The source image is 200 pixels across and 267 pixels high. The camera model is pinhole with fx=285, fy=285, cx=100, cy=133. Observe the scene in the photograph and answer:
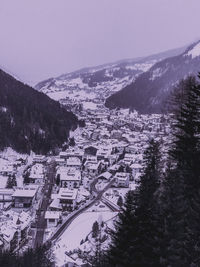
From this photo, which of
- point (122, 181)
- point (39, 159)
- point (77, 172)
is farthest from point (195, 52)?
point (122, 181)

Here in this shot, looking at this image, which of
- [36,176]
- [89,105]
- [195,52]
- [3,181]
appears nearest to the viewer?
[3,181]

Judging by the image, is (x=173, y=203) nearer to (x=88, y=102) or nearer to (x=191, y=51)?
(x=88, y=102)

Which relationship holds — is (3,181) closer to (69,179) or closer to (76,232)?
(69,179)

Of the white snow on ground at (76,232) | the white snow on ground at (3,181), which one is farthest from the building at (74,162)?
the white snow on ground at (76,232)

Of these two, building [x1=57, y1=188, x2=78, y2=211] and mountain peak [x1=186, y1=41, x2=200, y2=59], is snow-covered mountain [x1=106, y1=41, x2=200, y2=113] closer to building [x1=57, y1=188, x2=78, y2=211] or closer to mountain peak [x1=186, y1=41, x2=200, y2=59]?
mountain peak [x1=186, y1=41, x2=200, y2=59]

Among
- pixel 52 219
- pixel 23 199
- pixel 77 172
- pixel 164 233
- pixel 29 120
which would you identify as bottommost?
pixel 52 219

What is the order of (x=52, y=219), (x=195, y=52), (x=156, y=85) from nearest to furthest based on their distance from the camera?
1. (x=52, y=219)
2. (x=156, y=85)
3. (x=195, y=52)

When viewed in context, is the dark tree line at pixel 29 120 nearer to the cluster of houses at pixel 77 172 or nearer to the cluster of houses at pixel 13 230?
the cluster of houses at pixel 77 172
